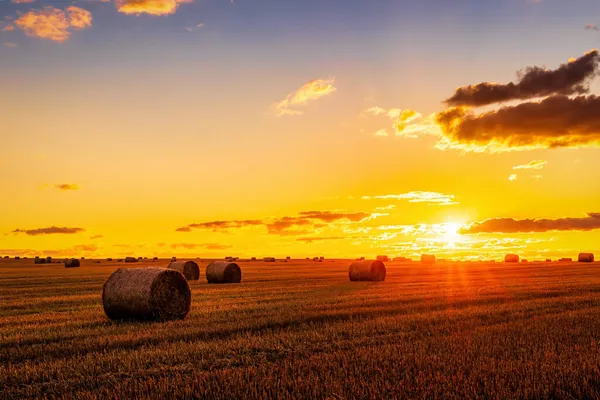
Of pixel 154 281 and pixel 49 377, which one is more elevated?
pixel 154 281

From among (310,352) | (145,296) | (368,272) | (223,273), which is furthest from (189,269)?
(310,352)

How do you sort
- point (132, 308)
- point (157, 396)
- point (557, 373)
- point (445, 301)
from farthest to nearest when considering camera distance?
point (445, 301)
point (132, 308)
point (557, 373)
point (157, 396)

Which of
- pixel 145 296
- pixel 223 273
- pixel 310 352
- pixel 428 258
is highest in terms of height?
pixel 145 296

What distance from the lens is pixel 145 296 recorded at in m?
15.1

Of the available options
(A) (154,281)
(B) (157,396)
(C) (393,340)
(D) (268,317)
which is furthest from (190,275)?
(B) (157,396)

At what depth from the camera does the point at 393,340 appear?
10.8 metres

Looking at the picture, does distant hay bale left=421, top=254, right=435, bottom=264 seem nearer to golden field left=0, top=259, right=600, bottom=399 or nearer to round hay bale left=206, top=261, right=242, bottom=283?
round hay bale left=206, top=261, right=242, bottom=283

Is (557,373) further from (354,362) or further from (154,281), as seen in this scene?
(154,281)

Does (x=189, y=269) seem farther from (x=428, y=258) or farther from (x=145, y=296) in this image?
(x=428, y=258)

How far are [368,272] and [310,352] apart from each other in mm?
22692

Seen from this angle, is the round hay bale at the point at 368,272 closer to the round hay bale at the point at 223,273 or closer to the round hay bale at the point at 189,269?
the round hay bale at the point at 223,273

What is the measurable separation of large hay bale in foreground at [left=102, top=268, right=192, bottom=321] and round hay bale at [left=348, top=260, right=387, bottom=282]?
17591 millimetres

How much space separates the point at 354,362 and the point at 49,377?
16.2 feet

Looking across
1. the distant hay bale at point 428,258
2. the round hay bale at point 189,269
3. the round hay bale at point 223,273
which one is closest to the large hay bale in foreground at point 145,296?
the round hay bale at point 223,273
